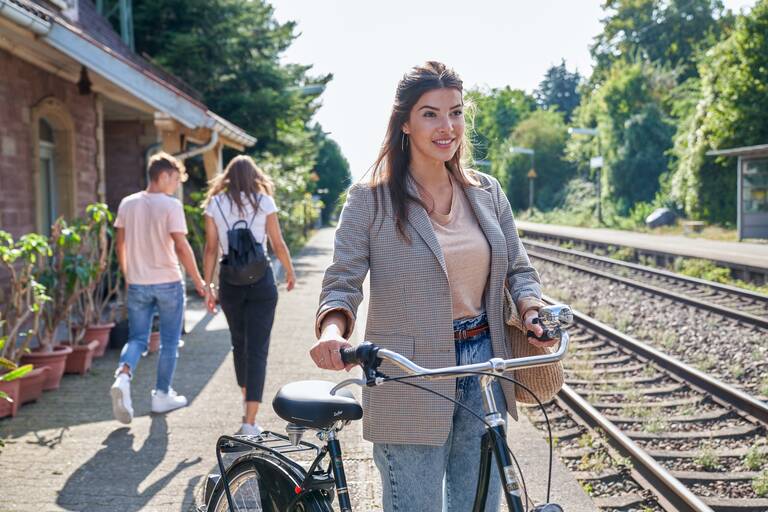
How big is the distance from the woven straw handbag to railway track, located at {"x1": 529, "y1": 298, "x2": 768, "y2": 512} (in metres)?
2.10

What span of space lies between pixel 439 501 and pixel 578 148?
180 ft

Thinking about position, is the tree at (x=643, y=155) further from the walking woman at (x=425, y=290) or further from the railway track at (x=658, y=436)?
the walking woman at (x=425, y=290)

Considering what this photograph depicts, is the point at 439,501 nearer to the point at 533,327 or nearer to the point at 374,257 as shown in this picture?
the point at 533,327

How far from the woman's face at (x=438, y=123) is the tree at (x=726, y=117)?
29349 mm

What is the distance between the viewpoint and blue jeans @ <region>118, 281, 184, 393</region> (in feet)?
21.5

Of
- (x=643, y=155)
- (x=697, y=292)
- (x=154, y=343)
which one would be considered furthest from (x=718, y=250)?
(x=643, y=155)

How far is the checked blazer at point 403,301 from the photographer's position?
107 inches

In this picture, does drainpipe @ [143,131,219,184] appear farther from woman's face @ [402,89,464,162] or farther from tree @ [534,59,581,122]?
tree @ [534,59,581,122]

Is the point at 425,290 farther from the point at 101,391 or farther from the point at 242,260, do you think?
the point at 101,391

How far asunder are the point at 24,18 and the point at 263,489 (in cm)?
560

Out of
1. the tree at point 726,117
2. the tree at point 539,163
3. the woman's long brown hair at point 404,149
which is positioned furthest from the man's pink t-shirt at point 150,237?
the tree at point 539,163

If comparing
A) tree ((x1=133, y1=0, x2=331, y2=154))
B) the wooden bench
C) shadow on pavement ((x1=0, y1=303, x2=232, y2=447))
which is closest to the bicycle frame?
shadow on pavement ((x1=0, y1=303, x2=232, y2=447))

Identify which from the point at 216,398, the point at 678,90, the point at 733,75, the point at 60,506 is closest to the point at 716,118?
the point at 733,75

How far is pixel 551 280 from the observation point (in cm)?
1852
